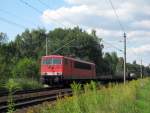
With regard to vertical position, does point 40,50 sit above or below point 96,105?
above

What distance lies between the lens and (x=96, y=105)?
46.6 feet

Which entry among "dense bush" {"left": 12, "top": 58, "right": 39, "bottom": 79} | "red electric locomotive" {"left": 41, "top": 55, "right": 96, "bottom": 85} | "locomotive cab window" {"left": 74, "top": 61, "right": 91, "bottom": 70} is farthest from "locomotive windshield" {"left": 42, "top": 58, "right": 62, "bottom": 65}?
"dense bush" {"left": 12, "top": 58, "right": 39, "bottom": 79}

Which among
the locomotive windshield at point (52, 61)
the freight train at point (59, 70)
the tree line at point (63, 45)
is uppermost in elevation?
the tree line at point (63, 45)

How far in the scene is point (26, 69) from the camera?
55.3 metres

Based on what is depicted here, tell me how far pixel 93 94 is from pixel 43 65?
31.9m

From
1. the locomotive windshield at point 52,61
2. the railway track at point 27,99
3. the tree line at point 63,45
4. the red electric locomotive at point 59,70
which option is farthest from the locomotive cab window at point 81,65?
the tree line at point 63,45

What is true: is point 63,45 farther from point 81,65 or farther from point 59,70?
point 59,70

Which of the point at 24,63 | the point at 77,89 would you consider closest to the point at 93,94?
the point at 77,89

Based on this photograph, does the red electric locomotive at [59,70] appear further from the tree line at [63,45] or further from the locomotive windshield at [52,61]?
the tree line at [63,45]

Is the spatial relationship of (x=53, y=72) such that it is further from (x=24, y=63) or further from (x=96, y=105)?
(x=96, y=105)

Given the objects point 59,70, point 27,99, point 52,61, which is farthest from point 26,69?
point 27,99

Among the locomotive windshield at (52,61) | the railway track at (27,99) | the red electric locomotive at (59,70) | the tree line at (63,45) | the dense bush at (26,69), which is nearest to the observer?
the railway track at (27,99)

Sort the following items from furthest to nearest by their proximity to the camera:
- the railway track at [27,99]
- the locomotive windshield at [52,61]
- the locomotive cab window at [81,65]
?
the locomotive cab window at [81,65], the locomotive windshield at [52,61], the railway track at [27,99]

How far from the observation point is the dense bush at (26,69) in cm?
5416
